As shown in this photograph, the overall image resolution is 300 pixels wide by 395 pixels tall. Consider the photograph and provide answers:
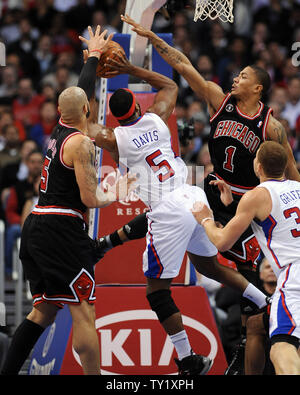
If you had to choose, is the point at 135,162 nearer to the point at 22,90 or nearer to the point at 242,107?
the point at 242,107

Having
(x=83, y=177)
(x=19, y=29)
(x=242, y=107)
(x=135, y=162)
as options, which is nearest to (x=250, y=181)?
(x=242, y=107)

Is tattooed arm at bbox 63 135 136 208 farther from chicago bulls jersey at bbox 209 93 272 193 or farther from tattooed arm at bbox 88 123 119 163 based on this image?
chicago bulls jersey at bbox 209 93 272 193

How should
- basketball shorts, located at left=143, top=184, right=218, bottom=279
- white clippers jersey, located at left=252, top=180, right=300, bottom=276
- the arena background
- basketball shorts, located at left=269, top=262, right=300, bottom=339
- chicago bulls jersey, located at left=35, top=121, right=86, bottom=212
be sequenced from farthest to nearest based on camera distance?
the arena background
basketball shorts, located at left=143, top=184, right=218, bottom=279
chicago bulls jersey, located at left=35, top=121, right=86, bottom=212
white clippers jersey, located at left=252, top=180, right=300, bottom=276
basketball shorts, located at left=269, top=262, right=300, bottom=339

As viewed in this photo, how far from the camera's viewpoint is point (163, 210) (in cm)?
586

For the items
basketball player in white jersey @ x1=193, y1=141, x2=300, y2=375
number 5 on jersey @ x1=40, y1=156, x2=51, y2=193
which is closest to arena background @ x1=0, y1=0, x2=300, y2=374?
number 5 on jersey @ x1=40, y1=156, x2=51, y2=193

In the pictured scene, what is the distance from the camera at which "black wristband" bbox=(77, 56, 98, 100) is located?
231 inches

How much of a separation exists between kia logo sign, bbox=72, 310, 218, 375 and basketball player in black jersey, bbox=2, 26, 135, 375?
3.71 ft

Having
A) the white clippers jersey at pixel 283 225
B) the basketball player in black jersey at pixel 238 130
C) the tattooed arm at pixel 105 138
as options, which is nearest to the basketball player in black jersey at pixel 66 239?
the tattooed arm at pixel 105 138

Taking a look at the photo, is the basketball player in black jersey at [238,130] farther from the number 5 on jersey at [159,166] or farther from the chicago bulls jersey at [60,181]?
the chicago bulls jersey at [60,181]

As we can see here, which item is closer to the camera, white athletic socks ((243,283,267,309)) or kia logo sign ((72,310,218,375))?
white athletic socks ((243,283,267,309))

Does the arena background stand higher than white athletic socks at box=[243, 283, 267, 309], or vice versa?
the arena background

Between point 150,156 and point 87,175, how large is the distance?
87 cm

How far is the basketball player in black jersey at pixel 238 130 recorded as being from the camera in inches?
245

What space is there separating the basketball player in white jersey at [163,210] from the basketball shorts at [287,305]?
105 centimetres
